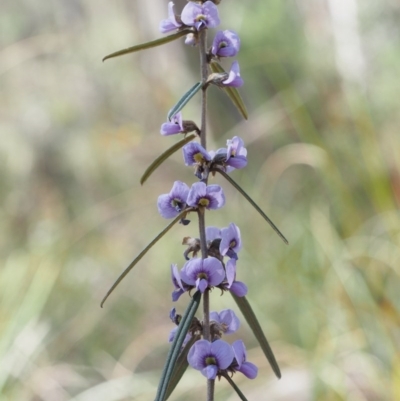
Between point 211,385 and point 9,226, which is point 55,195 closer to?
point 9,226

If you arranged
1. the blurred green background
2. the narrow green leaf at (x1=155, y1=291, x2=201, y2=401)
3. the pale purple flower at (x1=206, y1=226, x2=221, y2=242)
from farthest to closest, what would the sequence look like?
1. the blurred green background
2. the pale purple flower at (x1=206, y1=226, x2=221, y2=242)
3. the narrow green leaf at (x1=155, y1=291, x2=201, y2=401)

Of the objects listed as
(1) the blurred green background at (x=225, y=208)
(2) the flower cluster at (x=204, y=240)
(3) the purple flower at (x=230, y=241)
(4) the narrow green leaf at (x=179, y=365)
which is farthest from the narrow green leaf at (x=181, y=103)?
(1) the blurred green background at (x=225, y=208)

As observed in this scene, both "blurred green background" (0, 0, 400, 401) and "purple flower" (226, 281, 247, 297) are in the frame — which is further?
"blurred green background" (0, 0, 400, 401)

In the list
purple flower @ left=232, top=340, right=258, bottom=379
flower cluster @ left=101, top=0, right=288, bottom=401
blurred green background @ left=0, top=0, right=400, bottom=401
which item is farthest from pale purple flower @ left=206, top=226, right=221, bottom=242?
blurred green background @ left=0, top=0, right=400, bottom=401

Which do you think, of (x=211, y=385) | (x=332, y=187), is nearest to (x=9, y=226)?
(x=332, y=187)

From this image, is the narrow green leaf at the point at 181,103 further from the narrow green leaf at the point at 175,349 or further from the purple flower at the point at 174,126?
the narrow green leaf at the point at 175,349

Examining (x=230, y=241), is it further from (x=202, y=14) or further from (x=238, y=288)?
(x=202, y=14)

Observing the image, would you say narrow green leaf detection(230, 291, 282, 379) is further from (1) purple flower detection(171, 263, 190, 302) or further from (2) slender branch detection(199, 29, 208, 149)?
(2) slender branch detection(199, 29, 208, 149)
